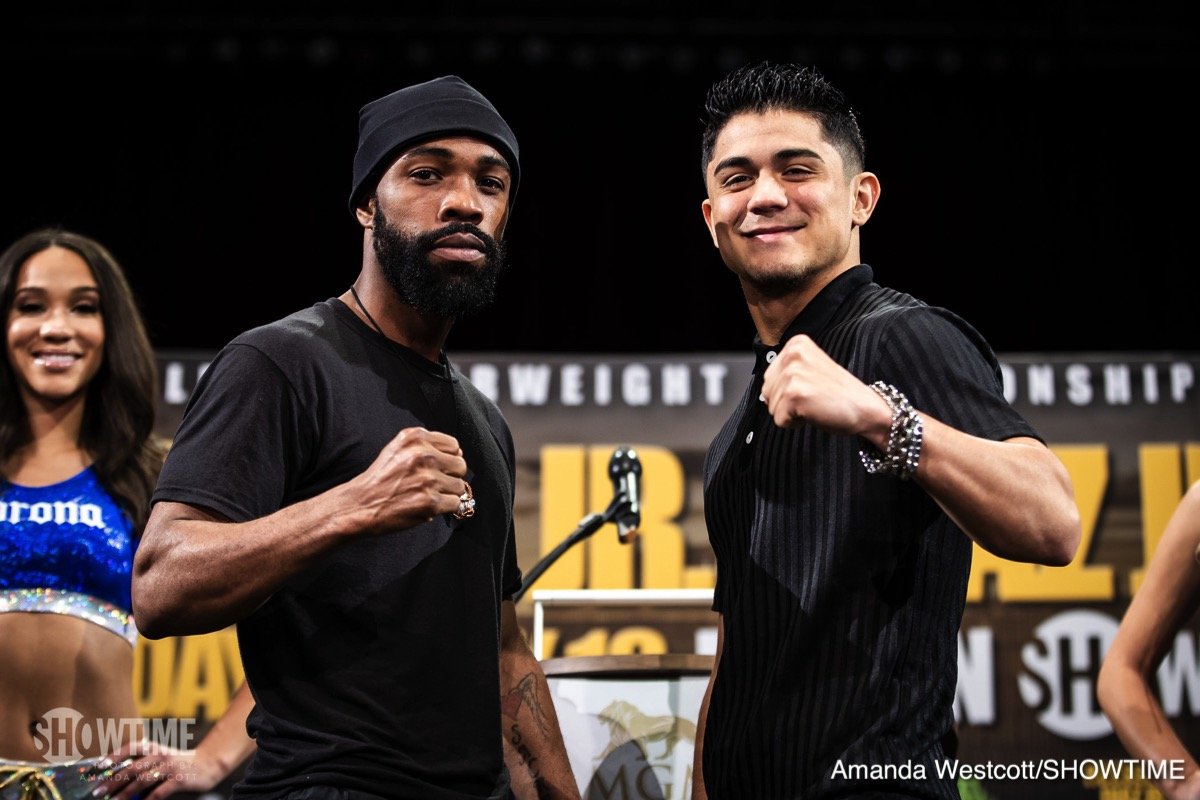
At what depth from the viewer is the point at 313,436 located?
1598 mm

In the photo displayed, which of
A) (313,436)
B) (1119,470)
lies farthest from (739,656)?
(1119,470)

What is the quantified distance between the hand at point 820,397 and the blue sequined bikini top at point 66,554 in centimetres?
177

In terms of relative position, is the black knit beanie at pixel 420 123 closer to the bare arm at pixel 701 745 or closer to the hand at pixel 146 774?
the bare arm at pixel 701 745

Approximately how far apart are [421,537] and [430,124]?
2.13 ft

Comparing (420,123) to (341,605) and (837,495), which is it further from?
(837,495)

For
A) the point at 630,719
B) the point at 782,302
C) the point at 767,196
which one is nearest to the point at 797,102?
the point at 767,196

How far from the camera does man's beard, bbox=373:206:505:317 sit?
1.77 metres

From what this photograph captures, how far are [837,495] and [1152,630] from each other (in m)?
1.08

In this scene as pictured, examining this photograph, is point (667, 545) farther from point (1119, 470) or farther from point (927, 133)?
point (927, 133)

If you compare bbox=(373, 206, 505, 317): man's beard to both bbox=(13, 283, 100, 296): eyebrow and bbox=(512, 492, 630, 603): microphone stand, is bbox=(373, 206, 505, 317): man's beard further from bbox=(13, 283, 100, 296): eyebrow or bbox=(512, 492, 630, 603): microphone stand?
bbox=(13, 283, 100, 296): eyebrow

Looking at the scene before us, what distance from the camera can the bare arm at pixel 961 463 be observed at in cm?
131

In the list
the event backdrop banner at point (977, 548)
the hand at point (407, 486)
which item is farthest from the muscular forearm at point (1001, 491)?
the event backdrop banner at point (977, 548)

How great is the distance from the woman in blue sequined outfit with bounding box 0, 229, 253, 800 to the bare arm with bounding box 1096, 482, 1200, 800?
177cm

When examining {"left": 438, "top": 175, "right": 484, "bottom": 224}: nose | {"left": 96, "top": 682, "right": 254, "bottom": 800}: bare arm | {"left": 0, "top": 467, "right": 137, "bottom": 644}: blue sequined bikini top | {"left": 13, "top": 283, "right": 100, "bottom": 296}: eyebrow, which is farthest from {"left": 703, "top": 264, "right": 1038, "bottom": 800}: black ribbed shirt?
{"left": 13, "top": 283, "right": 100, "bottom": 296}: eyebrow
